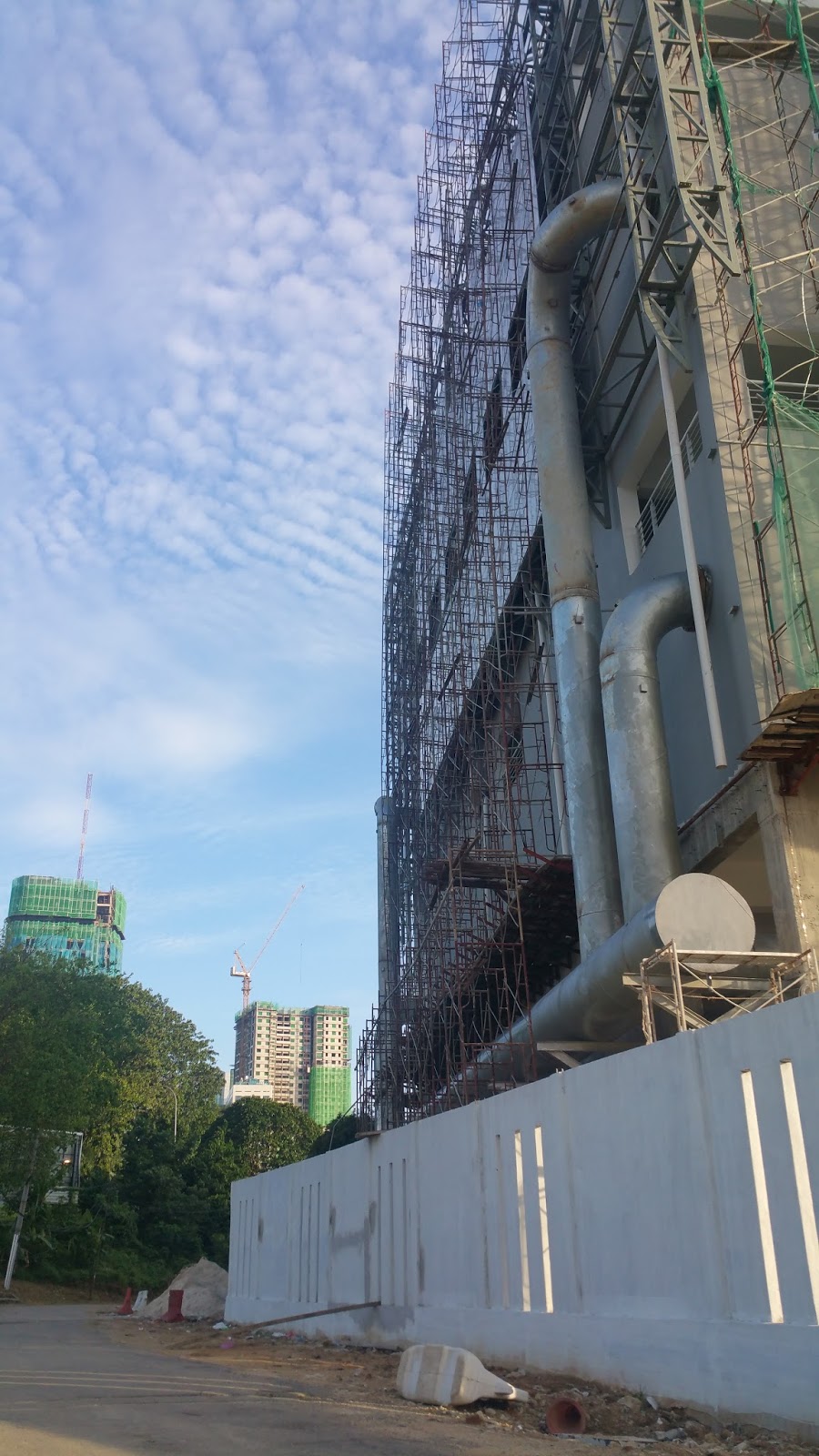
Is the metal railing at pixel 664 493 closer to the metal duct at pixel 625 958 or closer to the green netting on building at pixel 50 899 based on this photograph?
the metal duct at pixel 625 958

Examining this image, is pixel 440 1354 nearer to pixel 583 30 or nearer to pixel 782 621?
pixel 782 621

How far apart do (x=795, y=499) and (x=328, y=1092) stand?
532 ft

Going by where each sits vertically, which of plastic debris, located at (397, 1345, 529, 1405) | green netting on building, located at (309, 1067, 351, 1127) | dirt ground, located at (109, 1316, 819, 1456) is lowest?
dirt ground, located at (109, 1316, 819, 1456)

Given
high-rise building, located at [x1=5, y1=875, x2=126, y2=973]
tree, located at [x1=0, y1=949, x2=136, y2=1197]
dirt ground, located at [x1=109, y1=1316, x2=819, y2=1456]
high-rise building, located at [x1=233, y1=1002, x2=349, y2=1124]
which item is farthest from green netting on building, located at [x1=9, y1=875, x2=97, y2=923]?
dirt ground, located at [x1=109, y1=1316, x2=819, y2=1456]

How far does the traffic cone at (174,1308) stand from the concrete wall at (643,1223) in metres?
14.4

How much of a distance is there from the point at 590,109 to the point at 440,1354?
21.6 metres

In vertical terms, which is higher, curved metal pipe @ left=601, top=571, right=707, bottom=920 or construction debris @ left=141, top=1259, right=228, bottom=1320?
curved metal pipe @ left=601, top=571, right=707, bottom=920

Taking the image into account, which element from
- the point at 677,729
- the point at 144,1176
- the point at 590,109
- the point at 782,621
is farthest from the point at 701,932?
the point at 144,1176

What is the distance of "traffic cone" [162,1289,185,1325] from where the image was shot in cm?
2749

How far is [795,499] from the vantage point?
1520 cm

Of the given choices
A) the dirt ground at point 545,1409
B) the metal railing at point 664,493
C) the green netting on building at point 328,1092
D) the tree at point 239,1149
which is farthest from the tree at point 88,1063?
the green netting on building at point 328,1092

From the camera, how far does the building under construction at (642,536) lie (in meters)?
14.7

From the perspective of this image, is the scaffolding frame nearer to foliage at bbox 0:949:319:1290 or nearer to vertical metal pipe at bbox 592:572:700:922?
vertical metal pipe at bbox 592:572:700:922

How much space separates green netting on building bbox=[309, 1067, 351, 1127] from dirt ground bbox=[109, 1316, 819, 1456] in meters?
156
